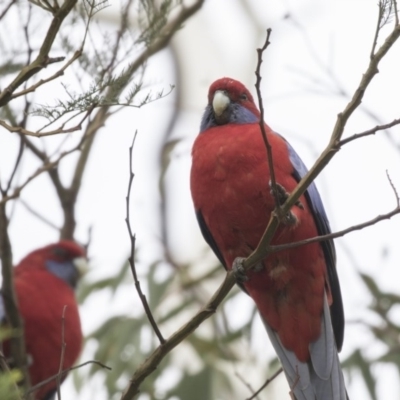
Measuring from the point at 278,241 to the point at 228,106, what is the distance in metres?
0.69

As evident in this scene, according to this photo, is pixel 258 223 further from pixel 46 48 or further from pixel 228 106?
pixel 46 48

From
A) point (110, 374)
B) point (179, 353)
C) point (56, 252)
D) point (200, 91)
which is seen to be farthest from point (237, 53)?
point (110, 374)

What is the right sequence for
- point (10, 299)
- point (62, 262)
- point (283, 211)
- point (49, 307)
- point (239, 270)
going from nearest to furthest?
point (283, 211) < point (239, 270) < point (10, 299) < point (49, 307) < point (62, 262)

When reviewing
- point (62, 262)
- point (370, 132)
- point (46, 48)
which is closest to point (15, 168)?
point (46, 48)

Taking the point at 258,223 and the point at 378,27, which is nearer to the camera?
the point at 378,27

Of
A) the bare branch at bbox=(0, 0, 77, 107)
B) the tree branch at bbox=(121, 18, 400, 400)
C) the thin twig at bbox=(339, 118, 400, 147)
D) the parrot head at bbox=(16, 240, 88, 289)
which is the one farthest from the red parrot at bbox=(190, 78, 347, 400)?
the parrot head at bbox=(16, 240, 88, 289)

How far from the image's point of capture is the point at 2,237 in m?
2.99

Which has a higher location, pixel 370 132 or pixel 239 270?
pixel 370 132

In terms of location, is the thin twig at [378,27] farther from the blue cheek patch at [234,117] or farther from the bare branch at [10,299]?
the bare branch at [10,299]

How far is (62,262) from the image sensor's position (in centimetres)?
464

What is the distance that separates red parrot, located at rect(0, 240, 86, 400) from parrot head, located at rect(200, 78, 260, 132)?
1246mm

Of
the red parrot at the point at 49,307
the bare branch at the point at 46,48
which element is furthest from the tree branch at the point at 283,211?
the red parrot at the point at 49,307

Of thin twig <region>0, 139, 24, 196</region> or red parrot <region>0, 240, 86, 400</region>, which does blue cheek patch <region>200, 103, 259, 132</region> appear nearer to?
thin twig <region>0, 139, 24, 196</region>

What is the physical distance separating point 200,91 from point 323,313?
4632 millimetres
